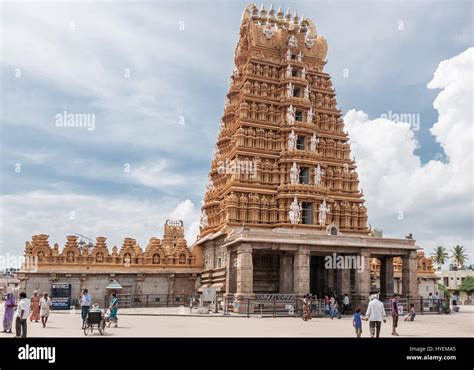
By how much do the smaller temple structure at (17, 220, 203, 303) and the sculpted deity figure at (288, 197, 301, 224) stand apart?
1238 centimetres

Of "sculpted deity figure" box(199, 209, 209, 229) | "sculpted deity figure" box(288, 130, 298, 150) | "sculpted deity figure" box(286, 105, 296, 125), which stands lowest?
"sculpted deity figure" box(199, 209, 209, 229)

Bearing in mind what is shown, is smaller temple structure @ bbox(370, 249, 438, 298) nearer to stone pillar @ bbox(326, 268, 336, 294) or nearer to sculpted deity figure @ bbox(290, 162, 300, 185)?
stone pillar @ bbox(326, 268, 336, 294)

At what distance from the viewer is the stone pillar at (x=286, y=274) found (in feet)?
120

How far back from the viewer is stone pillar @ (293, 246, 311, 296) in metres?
34.5

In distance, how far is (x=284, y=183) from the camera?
143 ft

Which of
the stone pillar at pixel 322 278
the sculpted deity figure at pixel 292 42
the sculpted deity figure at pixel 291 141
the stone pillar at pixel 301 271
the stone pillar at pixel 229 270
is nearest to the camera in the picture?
the stone pillar at pixel 301 271

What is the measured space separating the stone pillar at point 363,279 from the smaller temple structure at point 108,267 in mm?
17656

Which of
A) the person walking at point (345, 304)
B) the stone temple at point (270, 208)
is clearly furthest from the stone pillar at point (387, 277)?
the person walking at point (345, 304)

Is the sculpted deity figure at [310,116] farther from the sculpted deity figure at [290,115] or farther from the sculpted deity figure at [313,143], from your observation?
the sculpted deity figure at [313,143]

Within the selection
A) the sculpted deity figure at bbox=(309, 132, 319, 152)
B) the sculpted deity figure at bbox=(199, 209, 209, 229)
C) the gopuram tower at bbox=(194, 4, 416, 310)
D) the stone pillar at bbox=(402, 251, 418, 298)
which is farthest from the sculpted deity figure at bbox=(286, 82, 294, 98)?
the stone pillar at bbox=(402, 251, 418, 298)

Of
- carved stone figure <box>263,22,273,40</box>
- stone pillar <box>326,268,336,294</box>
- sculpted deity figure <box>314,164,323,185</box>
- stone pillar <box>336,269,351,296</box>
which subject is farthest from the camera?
carved stone figure <box>263,22,273,40</box>

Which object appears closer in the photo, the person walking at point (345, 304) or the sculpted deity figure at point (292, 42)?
the person walking at point (345, 304)

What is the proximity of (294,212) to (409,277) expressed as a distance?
1084cm
